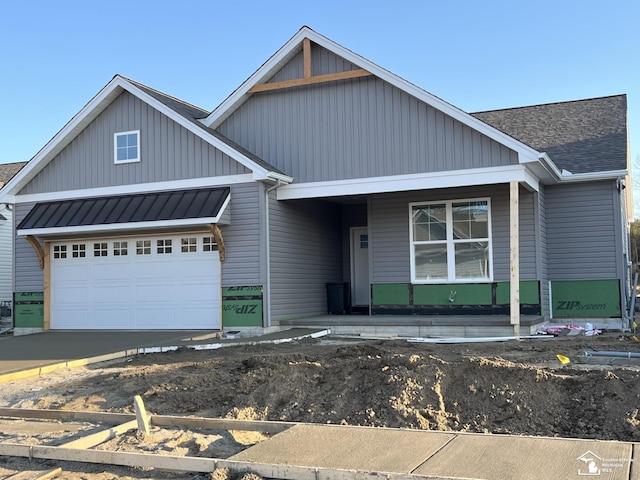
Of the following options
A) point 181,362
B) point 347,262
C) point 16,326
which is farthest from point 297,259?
point 16,326

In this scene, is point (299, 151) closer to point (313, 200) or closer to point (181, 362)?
point (313, 200)

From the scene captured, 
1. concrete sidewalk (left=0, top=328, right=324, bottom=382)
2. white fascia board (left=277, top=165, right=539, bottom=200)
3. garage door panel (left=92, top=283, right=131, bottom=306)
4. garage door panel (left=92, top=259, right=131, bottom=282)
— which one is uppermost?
white fascia board (left=277, top=165, right=539, bottom=200)

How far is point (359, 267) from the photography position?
17.8m

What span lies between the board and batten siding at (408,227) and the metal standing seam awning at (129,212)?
3779 mm

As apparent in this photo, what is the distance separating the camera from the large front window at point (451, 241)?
570 inches

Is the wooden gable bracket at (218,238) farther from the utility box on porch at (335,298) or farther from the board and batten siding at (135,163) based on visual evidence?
the utility box on porch at (335,298)

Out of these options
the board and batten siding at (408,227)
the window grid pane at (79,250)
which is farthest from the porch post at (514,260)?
the window grid pane at (79,250)

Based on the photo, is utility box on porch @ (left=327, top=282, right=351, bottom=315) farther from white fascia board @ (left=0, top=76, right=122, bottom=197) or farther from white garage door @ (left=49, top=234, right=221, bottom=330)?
white fascia board @ (left=0, top=76, right=122, bottom=197)

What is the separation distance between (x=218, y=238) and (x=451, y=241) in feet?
16.8

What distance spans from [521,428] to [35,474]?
3.89 meters

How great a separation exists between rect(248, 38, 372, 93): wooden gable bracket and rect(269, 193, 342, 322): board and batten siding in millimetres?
2667

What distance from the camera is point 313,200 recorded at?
640 inches

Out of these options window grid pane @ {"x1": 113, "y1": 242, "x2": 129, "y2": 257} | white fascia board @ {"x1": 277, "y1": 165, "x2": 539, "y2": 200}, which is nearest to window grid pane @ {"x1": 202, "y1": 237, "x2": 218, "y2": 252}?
white fascia board @ {"x1": 277, "y1": 165, "x2": 539, "y2": 200}

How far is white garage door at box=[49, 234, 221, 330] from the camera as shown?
14438mm
